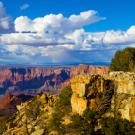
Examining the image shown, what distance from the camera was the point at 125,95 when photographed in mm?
87688

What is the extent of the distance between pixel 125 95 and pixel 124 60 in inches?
1259

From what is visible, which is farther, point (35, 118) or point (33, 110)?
point (33, 110)

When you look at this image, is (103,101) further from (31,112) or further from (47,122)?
(31,112)

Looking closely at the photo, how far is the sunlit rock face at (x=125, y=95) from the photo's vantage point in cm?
8319

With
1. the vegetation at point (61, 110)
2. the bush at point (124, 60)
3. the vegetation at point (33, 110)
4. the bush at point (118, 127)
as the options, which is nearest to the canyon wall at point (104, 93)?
the bush at point (118, 127)

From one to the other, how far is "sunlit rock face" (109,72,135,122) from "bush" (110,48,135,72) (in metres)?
18.0

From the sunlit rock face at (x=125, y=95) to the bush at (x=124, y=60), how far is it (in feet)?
59.1

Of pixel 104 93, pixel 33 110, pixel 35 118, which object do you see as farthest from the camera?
pixel 33 110

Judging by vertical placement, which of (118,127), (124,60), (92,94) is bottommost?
(118,127)

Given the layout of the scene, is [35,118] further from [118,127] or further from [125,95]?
[118,127]

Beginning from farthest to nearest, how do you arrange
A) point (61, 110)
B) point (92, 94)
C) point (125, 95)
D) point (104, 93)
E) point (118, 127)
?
point (61, 110) → point (92, 94) → point (104, 93) → point (125, 95) → point (118, 127)

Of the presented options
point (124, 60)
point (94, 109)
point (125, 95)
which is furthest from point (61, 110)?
point (124, 60)

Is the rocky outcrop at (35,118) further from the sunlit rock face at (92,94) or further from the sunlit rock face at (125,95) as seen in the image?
the sunlit rock face at (125,95)

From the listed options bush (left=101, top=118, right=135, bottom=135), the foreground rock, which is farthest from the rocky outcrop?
bush (left=101, top=118, right=135, bottom=135)
